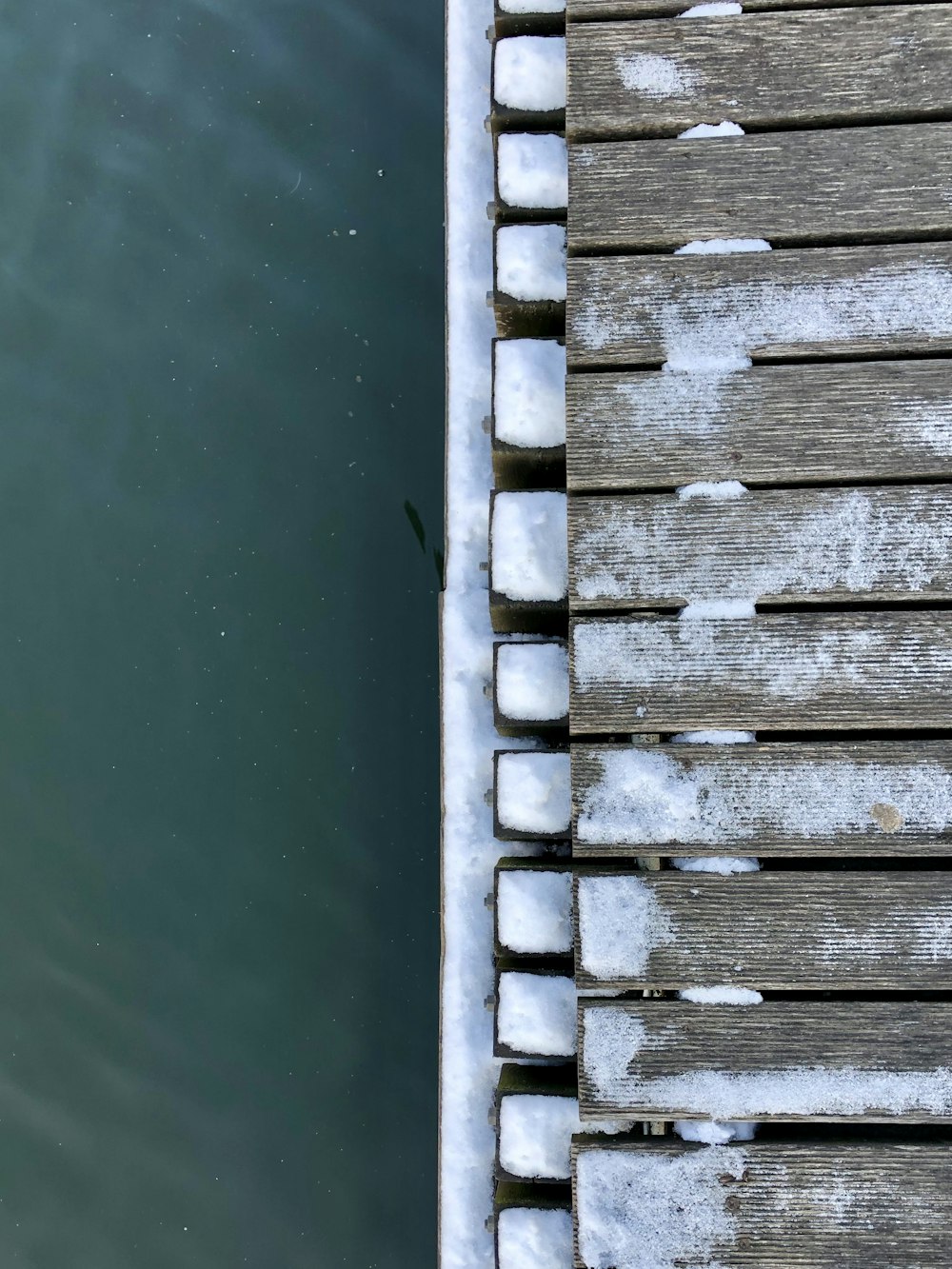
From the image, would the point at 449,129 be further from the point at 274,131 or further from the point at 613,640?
the point at 613,640

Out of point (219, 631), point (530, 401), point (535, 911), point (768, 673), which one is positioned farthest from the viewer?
point (219, 631)

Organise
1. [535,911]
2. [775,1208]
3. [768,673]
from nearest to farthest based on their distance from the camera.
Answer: [775,1208], [768,673], [535,911]

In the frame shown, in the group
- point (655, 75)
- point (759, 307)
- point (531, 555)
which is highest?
point (655, 75)

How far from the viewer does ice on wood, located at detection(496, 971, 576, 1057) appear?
2.46 m

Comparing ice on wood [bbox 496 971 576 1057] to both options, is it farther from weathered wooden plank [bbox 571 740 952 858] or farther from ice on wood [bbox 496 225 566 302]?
ice on wood [bbox 496 225 566 302]

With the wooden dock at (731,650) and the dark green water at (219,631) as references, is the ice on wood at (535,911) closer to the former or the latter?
the wooden dock at (731,650)

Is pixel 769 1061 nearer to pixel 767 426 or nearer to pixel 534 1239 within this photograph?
pixel 534 1239

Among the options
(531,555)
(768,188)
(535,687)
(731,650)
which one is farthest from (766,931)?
(768,188)

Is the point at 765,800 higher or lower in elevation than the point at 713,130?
lower

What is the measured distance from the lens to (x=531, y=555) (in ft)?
8.36

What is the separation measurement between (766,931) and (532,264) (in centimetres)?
167

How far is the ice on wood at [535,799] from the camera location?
2512mm

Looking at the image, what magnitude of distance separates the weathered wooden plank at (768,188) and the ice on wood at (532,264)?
0.32 feet

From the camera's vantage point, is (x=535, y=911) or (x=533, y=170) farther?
(x=533, y=170)
